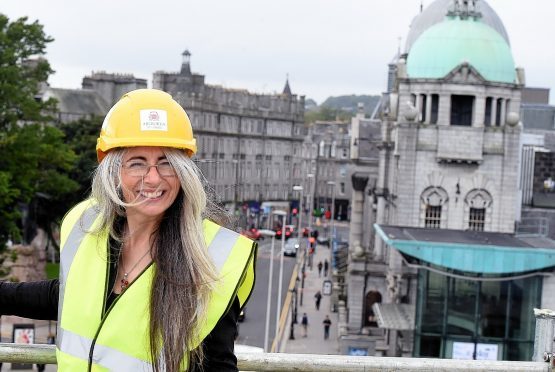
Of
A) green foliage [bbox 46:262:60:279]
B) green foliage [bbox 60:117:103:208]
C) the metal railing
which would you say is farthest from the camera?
green foliage [bbox 60:117:103:208]

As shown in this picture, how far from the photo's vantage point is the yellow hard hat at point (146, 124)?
15.3 ft

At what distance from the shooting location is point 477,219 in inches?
1930

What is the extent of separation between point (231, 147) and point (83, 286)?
98.9m

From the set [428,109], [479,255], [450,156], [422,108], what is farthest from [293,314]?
[479,255]

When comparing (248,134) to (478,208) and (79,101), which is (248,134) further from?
(478,208)

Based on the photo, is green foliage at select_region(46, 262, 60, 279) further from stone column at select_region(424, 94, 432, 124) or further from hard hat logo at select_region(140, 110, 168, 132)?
hard hat logo at select_region(140, 110, 168, 132)

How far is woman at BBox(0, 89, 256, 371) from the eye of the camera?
14.7ft

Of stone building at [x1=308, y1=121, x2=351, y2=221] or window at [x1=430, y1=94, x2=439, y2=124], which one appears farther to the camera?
stone building at [x1=308, y1=121, x2=351, y2=221]

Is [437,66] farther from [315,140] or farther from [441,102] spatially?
[315,140]

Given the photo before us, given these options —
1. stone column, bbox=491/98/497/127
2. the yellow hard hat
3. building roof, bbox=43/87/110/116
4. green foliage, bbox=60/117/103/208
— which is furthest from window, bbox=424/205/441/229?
the yellow hard hat

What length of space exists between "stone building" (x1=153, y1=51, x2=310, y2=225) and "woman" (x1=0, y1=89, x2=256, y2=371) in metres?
80.8

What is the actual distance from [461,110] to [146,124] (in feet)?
148

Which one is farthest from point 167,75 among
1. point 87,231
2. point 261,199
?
point 87,231

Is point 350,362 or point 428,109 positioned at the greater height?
point 428,109
